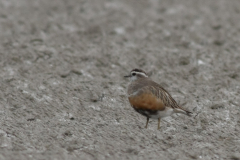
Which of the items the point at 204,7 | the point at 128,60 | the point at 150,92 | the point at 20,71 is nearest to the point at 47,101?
the point at 20,71

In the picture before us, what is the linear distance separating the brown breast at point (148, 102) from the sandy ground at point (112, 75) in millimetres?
532

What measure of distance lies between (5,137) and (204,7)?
964 centimetres

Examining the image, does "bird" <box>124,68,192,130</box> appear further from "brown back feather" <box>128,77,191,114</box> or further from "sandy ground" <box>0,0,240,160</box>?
"sandy ground" <box>0,0,240,160</box>

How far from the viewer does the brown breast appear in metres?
7.86

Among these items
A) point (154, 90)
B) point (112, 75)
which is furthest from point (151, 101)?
point (112, 75)

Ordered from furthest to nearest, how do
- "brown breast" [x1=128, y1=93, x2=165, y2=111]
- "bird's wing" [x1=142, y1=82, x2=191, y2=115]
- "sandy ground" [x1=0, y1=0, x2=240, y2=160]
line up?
1. "bird's wing" [x1=142, y1=82, x2=191, y2=115]
2. "brown breast" [x1=128, y1=93, x2=165, y2=111]
3. "sandy ground" [x1=0, y1=0, x2=240, y2=160]

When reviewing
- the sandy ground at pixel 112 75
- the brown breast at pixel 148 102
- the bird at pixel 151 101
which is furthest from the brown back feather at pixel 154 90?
the sandy ground at pixel 112 75

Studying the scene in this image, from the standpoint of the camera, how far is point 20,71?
1017cm

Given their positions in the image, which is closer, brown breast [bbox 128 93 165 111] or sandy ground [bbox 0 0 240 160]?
sandy ground [bbox 0 0 240 160]

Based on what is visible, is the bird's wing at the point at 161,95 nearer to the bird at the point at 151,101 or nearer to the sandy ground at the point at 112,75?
the bird at the point at 151,101

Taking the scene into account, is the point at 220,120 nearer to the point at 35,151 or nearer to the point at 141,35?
the point at 35,151

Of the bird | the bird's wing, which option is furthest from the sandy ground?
the bird's wing

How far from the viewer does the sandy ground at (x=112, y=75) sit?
752 cm

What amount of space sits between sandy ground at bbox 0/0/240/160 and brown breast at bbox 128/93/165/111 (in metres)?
0.53
